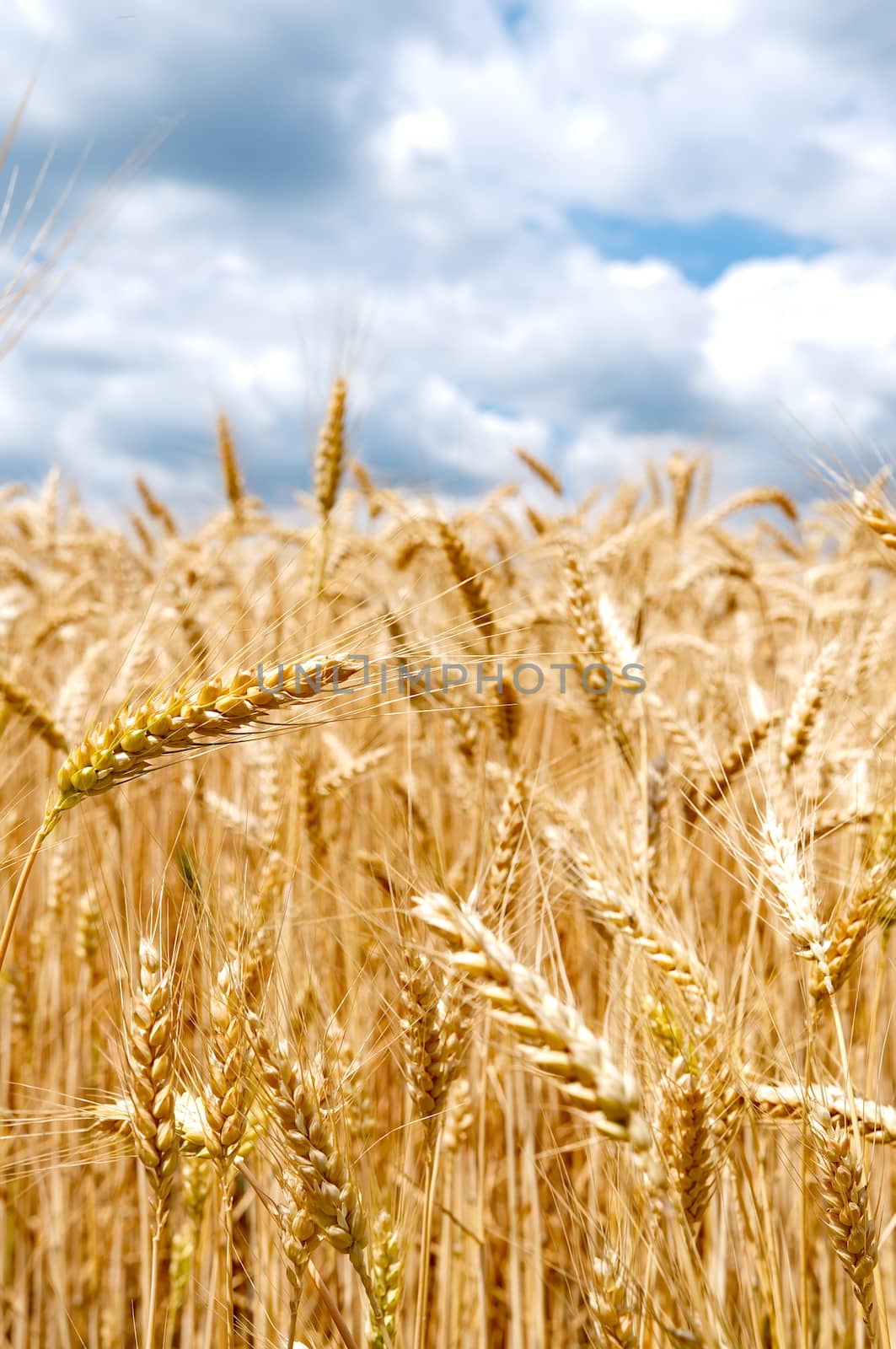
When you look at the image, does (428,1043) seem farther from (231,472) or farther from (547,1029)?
(231,472)

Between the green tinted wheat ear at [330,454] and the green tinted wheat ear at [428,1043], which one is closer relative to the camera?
the green tinted wheat ear at [428,1043]

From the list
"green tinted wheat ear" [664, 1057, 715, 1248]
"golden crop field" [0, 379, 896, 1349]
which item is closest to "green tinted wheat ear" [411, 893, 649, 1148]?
"golden crop field" [0, 379, 896, 1349]

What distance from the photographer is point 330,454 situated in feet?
8.11

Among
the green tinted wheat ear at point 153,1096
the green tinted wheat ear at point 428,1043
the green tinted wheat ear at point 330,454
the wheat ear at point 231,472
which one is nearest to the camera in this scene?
the green tinted wheat ear at point 153,1096

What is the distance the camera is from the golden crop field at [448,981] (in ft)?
3.36

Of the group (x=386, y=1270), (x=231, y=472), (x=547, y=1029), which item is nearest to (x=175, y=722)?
(x=547, y=1029)

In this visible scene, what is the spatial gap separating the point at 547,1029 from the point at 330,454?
194 cm

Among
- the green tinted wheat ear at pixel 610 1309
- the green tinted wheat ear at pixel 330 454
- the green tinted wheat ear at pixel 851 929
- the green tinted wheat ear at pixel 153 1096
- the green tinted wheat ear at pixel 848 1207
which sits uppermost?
the green tinted wheat ear at pixel 330 454

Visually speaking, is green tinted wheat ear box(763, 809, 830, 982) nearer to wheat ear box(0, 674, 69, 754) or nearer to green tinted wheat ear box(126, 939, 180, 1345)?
green tinted wheat ear box(126, 939, 180, 1345)

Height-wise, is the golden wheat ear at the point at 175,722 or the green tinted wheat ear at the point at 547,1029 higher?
the golden wheat ear at the point at 175,722

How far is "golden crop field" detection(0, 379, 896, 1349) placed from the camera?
1024mm

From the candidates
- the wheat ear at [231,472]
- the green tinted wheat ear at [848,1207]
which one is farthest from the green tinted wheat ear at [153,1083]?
the wheat ear at [231,472]

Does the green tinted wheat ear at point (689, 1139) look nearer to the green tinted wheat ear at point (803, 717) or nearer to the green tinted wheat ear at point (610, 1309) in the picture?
the green tinted wheat ear at point (610, 1309)

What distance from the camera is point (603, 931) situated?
1718mm
